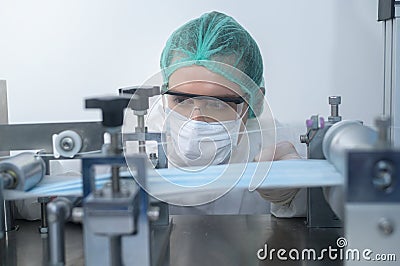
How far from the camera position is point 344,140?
568 millimetres

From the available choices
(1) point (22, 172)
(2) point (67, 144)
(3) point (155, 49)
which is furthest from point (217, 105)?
(3) point (155, 49)

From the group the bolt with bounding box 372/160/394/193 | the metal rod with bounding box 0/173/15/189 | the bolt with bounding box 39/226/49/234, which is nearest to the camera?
the bolt with bounding box 372/160/394/193

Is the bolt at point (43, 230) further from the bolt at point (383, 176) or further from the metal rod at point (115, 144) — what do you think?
the bolt at point (383, 176)

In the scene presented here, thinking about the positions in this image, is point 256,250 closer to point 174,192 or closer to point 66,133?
point 174,192

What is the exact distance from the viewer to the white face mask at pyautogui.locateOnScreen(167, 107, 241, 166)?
860mm

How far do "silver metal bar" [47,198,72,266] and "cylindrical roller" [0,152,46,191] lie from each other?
11cm

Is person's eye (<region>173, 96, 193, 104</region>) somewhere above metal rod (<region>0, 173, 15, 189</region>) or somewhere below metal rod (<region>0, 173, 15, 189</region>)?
above

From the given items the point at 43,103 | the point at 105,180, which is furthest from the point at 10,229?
the point at 43,103

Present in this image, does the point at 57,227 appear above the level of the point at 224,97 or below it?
below

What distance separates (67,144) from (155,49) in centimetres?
83

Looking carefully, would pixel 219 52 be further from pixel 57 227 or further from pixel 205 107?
pixel 57 227

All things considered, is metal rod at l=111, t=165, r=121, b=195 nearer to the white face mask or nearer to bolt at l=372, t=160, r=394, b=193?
bolt at l=372, t=160, r=394, b=193

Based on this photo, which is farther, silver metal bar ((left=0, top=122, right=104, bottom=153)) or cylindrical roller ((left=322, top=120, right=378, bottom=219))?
silver metal bar ((left=0, top=122, right=104, bottom=153))

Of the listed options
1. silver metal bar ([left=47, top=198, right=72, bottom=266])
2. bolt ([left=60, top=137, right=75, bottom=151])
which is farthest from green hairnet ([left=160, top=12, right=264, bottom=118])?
silver metal bar ([left=47, top=198, right=72, bottom=266])
